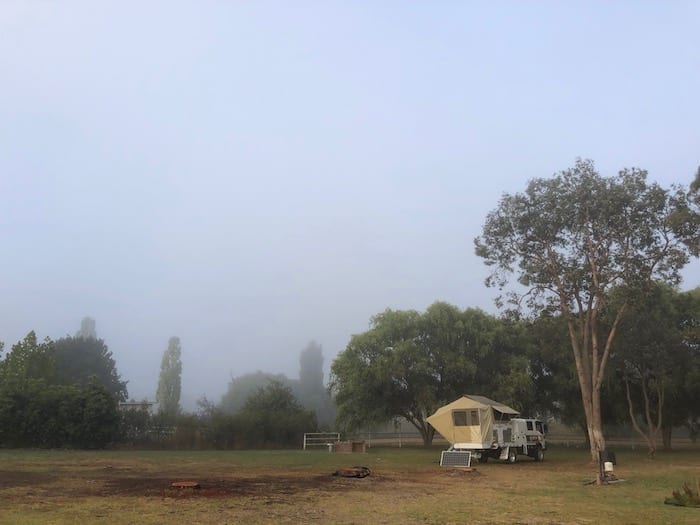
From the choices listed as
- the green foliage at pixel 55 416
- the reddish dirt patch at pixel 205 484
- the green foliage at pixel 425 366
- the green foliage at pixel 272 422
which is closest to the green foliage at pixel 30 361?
the green foliage at pixel 55 416

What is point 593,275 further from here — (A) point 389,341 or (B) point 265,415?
(B) point 265,415

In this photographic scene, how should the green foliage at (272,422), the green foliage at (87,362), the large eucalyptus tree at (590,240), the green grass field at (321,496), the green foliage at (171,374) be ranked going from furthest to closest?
the green foliage at (171,374), the green foliage at (87,362), the green foliage at (272,422), the large eucalyptus tree at (590,240), the green grass field at (321,496)

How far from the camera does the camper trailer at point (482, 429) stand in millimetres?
26344

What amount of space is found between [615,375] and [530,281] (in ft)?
37.6

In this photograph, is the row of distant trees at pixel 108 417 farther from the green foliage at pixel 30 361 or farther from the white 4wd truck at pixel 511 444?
the white 4wd truck at pixel 511 444

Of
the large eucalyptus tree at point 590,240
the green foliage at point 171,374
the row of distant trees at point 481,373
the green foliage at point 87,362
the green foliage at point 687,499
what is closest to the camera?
the green foliage at point 687,499

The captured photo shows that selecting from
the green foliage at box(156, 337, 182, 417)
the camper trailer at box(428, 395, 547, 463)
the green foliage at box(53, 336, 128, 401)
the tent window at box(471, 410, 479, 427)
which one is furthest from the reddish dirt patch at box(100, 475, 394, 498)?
the green foliage at box(156, 337, 182, 417)

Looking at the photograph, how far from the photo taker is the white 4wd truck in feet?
87.5

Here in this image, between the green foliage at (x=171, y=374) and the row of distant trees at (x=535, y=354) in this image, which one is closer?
the row of distant trees at (x=535, y=354)

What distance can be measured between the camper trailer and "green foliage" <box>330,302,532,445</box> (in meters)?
10.4

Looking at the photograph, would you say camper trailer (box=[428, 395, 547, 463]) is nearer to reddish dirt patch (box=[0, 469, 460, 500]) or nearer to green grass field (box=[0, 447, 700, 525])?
green grass field (box=[0, 447, 700, 525])

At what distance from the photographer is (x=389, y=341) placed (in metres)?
41.6

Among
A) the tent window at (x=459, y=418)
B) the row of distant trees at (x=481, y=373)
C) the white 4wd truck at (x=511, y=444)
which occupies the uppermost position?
the row of distant trees at (x=481, y=373)

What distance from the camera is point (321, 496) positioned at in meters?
13.0
